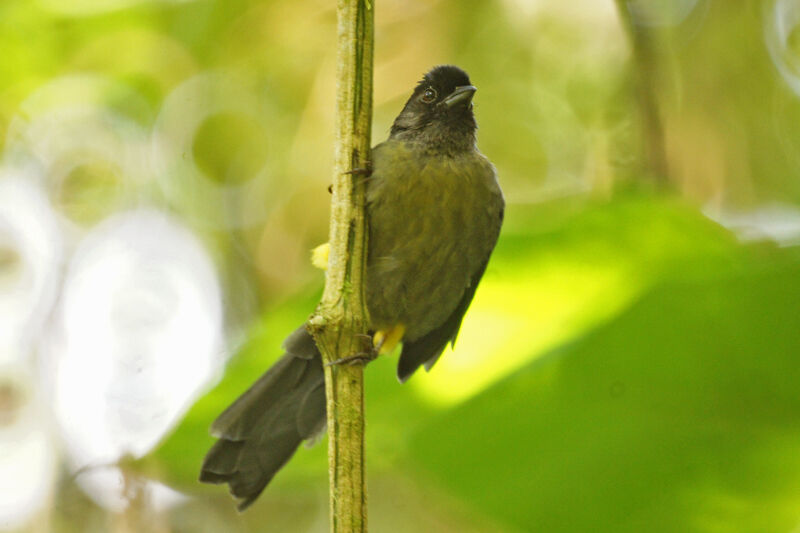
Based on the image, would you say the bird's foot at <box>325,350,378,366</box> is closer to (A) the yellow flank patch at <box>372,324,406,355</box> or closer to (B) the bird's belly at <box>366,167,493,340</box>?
(B) the bird's belly at <box>366,167,493,340</box>

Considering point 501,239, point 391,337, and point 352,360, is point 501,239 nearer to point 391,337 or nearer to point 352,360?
point 352,360

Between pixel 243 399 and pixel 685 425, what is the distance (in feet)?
5.77

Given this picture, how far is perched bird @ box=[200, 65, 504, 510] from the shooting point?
8.40 feet

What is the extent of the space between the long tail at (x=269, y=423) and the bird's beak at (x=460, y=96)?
908mm

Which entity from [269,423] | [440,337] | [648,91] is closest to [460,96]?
[648,91]

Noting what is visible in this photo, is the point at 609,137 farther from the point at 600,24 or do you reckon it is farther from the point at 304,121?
the point at 304,121

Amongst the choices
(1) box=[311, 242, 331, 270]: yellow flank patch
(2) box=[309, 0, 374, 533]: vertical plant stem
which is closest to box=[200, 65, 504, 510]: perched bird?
(1) box=[311, 242, 331, 270]: yellow flank patch

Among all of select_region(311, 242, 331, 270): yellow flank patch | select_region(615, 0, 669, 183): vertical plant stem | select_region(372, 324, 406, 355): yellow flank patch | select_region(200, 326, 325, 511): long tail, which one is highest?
select_region(615, 0, 669, 183): vertical plant stem

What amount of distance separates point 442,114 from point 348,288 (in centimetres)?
137

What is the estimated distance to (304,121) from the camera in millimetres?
5406

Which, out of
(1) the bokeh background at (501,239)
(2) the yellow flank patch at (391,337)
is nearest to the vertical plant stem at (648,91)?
(1) the bokeh background at (501,239)

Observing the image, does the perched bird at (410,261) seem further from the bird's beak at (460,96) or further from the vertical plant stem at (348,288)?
the vertical plant stem at (348,288)

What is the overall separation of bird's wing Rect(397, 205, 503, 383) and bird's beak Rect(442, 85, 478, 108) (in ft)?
1.33

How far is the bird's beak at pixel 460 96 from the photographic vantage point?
9.02 ft
